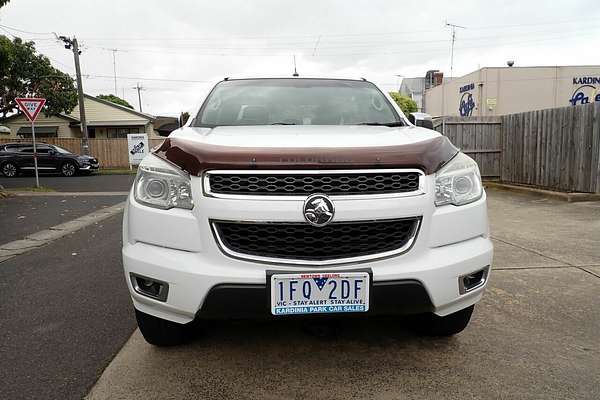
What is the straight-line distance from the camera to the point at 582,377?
2.28 meters

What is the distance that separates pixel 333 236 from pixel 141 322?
3.95 ft

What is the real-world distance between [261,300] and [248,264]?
6.6 inches

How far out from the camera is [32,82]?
86.2ft

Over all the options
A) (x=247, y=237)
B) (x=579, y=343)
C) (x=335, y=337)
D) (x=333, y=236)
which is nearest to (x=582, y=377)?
(x=579, y=343)

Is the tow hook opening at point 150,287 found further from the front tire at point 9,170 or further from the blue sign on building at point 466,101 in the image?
the blue sign on building at point 466,101

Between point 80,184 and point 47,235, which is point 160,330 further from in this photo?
point 80,184

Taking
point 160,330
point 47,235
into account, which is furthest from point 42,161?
point 160,330

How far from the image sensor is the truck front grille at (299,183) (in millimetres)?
1979

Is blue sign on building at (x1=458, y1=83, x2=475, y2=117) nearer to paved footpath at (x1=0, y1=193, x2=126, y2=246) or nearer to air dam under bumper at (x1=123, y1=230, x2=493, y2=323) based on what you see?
paved footpath at (x1=0, y1=193, x2=126, y2=246)

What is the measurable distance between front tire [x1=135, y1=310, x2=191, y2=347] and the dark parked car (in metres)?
19.4

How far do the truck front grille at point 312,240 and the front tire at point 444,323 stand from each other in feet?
2.50

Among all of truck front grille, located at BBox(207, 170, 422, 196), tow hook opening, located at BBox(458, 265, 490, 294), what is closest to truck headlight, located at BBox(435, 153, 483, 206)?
truck front grille, located at BBox(207, 170, 422, 196)

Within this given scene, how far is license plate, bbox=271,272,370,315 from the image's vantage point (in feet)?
6.39

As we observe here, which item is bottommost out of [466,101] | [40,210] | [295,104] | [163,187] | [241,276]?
[40,210]
